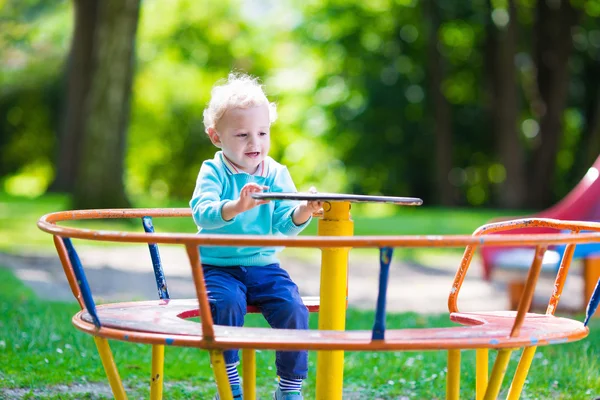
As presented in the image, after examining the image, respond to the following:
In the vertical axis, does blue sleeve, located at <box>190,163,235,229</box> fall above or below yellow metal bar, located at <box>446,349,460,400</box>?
above

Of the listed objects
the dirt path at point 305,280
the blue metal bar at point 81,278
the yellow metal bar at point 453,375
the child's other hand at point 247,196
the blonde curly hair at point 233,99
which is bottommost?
the dirt path at point 305,280

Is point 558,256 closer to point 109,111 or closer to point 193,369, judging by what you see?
point 193,369

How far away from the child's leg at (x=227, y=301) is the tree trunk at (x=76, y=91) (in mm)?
16840

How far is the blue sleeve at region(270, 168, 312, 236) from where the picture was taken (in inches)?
142

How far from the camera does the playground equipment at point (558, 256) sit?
316 inches

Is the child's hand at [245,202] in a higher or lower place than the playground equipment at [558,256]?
higher

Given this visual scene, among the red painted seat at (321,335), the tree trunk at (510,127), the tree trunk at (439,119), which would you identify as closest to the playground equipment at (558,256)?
the red painted seat at (321,335)

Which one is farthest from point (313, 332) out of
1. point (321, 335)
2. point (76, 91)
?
point (76, 91)

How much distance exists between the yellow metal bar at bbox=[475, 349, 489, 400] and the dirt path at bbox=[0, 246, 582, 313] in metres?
4.50

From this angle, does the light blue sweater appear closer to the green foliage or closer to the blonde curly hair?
the blonde curly hair

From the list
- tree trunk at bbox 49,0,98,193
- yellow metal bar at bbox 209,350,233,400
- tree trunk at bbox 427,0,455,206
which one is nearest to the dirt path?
yellow metal bar at bbox 209,350,233,400

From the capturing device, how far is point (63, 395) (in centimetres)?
447

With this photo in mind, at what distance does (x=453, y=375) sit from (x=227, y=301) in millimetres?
796

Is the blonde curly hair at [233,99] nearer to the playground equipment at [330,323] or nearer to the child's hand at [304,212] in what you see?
the child's hand at [304,212]
